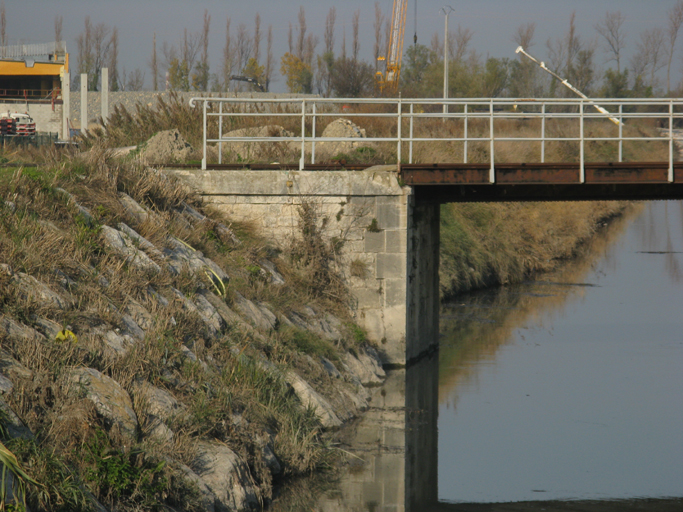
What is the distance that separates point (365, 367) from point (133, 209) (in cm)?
459

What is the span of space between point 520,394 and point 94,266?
7.46m

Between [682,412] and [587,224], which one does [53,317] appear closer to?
[682,412]

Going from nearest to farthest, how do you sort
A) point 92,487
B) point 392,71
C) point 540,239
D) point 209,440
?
point 92,487, point 209,440, point 540,239, point 392,71

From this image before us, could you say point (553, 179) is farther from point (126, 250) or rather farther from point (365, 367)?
point (126, 250)

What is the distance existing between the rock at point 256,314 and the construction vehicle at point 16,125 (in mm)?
32571

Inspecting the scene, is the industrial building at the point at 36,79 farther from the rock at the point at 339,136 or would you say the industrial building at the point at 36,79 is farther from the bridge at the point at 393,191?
the bridge at the point at 393,191

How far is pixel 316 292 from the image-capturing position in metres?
13.8

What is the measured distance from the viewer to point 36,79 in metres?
62.6

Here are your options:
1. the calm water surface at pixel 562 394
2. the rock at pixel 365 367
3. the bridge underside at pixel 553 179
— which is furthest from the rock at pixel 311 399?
the bridge underside at pixel 553 179

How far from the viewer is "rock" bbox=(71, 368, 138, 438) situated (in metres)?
7.24

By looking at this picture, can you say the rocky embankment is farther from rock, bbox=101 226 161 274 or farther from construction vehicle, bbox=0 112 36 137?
construction vehicle, bbox=0 112 36 137

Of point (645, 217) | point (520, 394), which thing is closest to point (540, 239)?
point (520, 394)

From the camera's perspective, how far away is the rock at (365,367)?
12961mm

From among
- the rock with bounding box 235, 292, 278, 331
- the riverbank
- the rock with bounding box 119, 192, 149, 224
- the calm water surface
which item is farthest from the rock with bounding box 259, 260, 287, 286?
the riverbank
